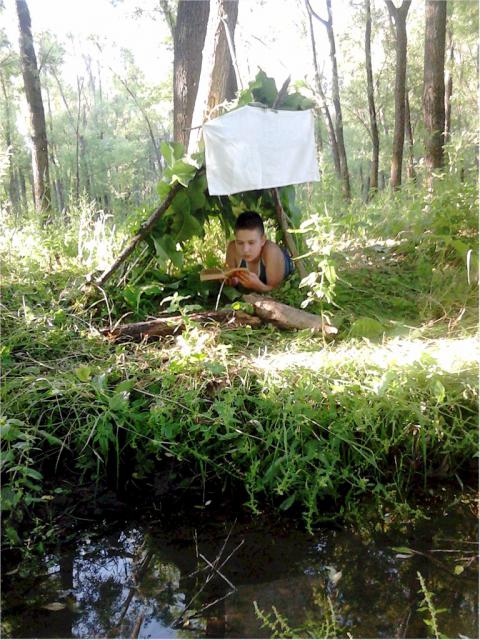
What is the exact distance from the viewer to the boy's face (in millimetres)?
4176

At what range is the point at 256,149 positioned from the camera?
396 cm

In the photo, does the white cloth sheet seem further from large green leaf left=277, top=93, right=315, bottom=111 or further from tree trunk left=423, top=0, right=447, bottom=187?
tree trunk left=423, top=0, right=447, bottom=187

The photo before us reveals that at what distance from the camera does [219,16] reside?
15.2 ft

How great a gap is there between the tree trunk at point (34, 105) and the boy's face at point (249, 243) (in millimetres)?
5505

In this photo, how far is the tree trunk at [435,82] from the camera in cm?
664

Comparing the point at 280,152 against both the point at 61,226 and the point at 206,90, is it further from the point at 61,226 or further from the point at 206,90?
the point at 61,226

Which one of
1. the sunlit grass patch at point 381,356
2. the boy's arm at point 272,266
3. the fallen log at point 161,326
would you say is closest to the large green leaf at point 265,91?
the boy's arm at point 272,266

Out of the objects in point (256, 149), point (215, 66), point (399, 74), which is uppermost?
point (399, 74)

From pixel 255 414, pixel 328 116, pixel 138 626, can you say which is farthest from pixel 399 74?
pixel 138 626

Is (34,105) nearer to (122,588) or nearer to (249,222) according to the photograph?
(249,222)

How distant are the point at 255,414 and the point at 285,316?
46.0 inches

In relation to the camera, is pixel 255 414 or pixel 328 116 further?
pixel 328 116

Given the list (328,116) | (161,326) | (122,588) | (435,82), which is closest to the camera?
(122,588)

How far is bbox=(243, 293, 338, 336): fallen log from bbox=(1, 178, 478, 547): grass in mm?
123
